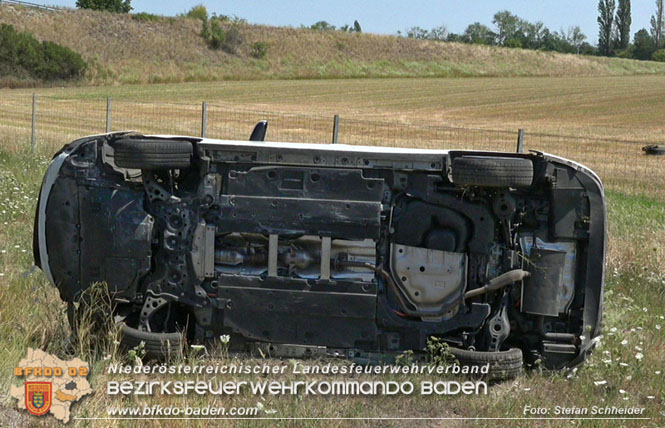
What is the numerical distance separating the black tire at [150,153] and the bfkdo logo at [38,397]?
1.45 metres

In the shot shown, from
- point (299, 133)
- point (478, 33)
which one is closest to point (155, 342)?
point (299, 133)

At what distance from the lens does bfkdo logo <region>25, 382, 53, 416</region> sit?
164 inches

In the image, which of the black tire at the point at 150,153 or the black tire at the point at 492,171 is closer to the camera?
the black tire at the point at 492,171

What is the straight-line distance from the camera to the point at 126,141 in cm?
515

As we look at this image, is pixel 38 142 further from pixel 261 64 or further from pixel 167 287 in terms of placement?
pixel 261 64

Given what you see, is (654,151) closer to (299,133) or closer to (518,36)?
(299,133)

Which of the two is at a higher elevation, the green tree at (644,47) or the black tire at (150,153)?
the green tree at (644,47)

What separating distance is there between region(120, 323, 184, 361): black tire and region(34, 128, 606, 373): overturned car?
15 mm

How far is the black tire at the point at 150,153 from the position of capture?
5.11 m

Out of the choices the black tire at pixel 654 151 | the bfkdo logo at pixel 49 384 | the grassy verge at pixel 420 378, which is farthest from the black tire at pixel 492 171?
the black tire at pixel 654 151

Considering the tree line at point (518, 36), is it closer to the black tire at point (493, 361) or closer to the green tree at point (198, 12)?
the green tree at point (198, 12)

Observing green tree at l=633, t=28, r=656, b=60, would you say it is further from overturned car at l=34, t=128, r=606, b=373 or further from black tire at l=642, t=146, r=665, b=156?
overturned car at l=34, t=128, r=606, b=373

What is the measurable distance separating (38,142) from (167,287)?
13.8 metres


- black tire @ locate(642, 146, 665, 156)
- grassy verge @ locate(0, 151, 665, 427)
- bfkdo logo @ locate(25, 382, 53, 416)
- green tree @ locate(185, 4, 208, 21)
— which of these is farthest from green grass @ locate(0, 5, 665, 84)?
bfkdo logo @ locate(25, 382, 53, 416)
